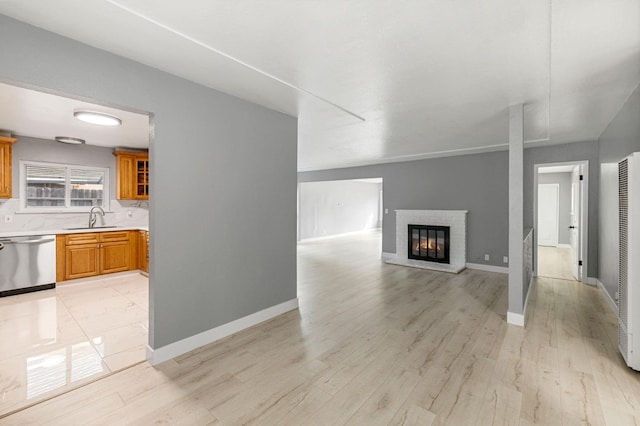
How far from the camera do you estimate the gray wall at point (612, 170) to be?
9.60 feet

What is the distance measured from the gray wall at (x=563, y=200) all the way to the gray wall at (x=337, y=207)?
22.1ft

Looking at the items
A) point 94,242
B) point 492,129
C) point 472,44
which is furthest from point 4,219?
point 492,129

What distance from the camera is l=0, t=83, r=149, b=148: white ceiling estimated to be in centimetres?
315

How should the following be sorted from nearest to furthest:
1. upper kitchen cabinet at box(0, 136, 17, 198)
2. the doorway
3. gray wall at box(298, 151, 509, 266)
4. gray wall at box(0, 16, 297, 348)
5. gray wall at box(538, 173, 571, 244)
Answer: gray wall at box(0, 16, 297, 348) < the doorway < upper kitchen cabinet at box(0, 136, 17, 198) < gray wall at box(298, 151, 509, 266) < gray wall at box(538, 173, 571, 244)

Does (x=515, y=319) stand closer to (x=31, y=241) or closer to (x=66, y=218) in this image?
(x=31, y=241)

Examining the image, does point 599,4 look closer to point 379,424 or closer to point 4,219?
point 379,424

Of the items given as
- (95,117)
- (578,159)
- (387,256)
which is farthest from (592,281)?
(95,117)

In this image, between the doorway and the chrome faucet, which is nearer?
the doorway

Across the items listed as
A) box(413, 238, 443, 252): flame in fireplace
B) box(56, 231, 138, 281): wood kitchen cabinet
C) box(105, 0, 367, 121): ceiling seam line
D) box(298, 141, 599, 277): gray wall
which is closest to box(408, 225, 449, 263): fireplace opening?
box(413, 238, 443, 252): flame in fireplace

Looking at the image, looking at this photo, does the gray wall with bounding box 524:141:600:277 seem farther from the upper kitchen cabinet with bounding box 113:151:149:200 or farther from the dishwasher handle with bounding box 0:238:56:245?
the dishwasher handle with bounding box 0:238:56:245

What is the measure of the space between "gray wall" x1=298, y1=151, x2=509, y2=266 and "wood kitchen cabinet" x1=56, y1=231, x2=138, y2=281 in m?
5.79

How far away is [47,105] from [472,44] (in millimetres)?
4512

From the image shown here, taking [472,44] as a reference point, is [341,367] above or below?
below

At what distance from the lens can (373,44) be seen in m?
2.09
